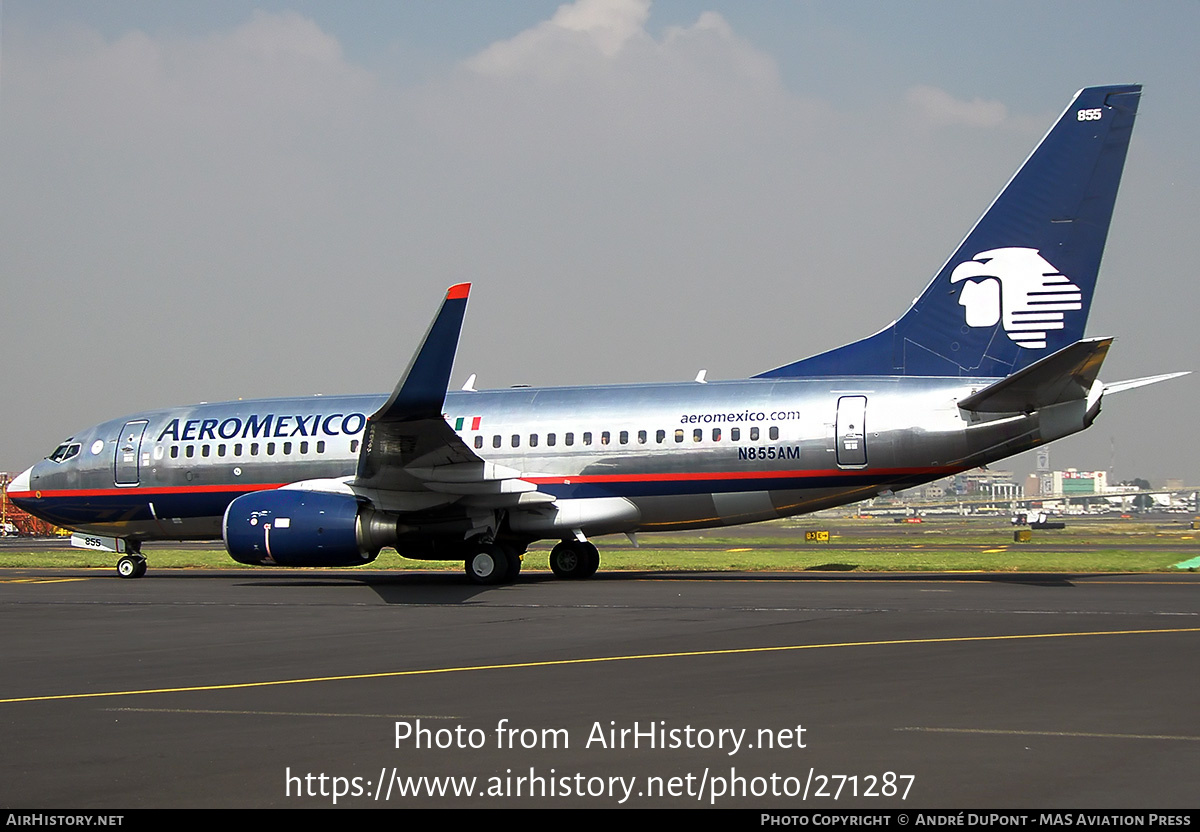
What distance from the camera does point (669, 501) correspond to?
81.8 ft

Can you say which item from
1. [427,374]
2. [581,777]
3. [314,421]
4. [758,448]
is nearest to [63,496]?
[314,421]

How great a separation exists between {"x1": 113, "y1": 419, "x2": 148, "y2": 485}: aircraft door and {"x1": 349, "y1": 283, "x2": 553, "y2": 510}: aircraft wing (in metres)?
7.46

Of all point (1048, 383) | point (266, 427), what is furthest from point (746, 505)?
point (266, 427)

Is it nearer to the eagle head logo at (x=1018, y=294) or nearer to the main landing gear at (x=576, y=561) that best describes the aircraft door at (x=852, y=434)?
the eagle head logo at (x=1018, y=294)

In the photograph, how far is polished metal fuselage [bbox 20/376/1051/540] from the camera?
2331 centimetres

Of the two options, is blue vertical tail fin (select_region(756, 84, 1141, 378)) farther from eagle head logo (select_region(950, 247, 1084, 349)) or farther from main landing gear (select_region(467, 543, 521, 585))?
main landing gear (select_region(467, 543, 521, 585))

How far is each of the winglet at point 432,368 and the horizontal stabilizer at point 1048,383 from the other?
945 cm

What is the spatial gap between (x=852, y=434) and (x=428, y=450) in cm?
797

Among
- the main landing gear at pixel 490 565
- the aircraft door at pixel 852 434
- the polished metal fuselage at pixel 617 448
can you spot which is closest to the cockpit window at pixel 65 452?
the polished metal fuselage at pixel 617 448

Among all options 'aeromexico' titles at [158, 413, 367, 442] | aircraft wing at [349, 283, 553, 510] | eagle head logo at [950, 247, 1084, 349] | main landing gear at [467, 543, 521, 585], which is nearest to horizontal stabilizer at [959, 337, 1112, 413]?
eagle head logo at [950, 247, 1084, 349]

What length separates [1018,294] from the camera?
23.6 meters

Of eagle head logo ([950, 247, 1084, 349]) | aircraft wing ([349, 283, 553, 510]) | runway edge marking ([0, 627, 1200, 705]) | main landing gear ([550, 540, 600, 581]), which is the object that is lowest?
runway edge marking ([0, 627, 1200, 705])

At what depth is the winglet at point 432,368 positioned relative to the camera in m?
18.8

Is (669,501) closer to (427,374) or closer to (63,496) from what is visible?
(427,374)
